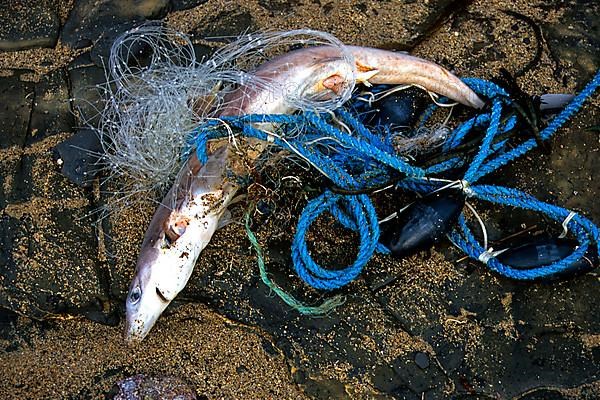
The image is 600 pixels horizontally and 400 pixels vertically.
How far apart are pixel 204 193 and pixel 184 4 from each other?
1607mm

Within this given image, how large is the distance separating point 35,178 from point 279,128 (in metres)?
1.57

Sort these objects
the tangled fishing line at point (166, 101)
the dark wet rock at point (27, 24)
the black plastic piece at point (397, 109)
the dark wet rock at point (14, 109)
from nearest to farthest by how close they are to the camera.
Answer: the tangled fishing line at point (166, 101) → the black plastic piece at point (397, 109) → the dark wet rock at point (14, 109) → the dark wet rock at point (27, 24)

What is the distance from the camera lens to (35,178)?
13.7 ft

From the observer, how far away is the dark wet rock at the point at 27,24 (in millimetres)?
4594

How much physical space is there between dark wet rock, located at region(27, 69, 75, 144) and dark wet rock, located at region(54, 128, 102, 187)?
0.46 feet

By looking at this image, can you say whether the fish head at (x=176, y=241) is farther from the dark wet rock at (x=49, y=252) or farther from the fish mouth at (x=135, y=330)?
the dark wet rock at (x=49, y=252)

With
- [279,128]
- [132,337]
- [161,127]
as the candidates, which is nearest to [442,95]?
[279,128]

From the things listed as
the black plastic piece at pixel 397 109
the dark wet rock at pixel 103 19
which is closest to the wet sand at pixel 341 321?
the black plastic piece at pixel 397 109

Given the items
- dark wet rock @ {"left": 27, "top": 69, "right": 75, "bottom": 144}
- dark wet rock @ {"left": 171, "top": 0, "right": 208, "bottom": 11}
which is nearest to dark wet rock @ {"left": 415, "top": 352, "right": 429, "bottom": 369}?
dark wet rock @ {"left": 27, "top": 69, "right": 75, "bottom": 144}

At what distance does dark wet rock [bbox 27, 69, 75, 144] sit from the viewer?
4316 mm

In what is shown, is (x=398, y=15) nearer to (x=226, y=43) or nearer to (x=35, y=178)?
(x=226, y=43)

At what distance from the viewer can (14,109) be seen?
14.4 feet

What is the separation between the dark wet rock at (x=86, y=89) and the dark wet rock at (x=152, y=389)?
1.57 m

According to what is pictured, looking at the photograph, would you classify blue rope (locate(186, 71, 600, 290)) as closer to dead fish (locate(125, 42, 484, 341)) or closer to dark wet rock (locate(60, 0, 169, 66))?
dead fish (locate(125, 42, 484, 341))
